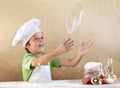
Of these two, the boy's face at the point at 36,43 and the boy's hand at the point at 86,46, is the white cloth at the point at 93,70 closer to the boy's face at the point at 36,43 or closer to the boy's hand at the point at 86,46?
the boy's hand at the point at 86,46

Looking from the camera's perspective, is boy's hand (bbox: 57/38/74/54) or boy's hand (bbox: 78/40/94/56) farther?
boy's hand (bbox: 78/40/94/56)

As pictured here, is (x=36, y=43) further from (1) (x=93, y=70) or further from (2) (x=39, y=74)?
(1) (x=93, y=70)

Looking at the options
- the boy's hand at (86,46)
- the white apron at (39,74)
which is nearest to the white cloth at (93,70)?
the boy's hand at (86,46)

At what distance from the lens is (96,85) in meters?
1.03

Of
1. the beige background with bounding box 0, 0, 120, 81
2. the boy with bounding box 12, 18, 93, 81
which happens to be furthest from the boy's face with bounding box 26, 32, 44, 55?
the beige background with bounding box 0, 0, 120, 81

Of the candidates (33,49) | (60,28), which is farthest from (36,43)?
(60,28)

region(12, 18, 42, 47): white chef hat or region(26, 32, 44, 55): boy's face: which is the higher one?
region(12, 18, 42, 47): white chef hat

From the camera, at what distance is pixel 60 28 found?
4.40ft

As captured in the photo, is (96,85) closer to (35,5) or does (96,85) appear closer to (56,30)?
(56,30)

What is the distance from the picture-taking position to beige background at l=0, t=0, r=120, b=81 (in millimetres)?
1324

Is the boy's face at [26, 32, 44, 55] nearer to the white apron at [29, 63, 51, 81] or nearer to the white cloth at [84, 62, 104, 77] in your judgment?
the white apron at [29, 63, 51, 81]

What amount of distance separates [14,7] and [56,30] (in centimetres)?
22

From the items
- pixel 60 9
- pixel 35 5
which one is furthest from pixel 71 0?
pixel 35 5

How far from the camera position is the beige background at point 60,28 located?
4.34ft
